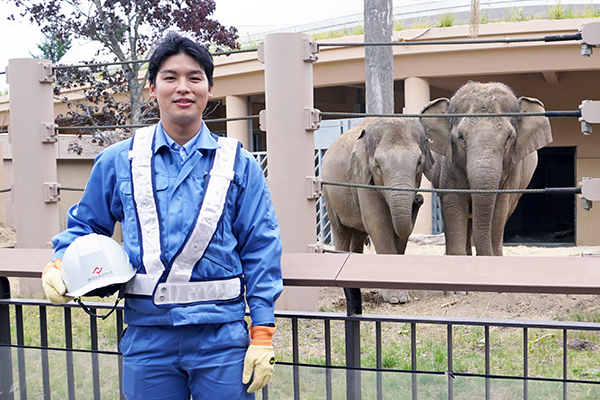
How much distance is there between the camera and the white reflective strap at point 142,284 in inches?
88.7

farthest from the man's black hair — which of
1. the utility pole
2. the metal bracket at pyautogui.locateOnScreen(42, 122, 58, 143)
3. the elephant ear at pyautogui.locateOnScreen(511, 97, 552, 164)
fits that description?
the utility pole

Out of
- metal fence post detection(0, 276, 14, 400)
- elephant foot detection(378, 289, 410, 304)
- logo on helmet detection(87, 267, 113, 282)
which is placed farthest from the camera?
elephant foot detection(378, 289, 410, 304)

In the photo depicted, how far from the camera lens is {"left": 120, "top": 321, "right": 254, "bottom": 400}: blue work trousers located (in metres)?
2.24

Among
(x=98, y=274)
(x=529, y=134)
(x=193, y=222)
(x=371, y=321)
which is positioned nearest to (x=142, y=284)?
(x=98, y=274)

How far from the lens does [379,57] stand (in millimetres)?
10406

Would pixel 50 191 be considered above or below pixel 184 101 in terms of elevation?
below

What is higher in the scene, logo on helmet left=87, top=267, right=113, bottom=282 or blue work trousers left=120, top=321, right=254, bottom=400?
logo on helmet left=87, top=267, right=113, bottom=282

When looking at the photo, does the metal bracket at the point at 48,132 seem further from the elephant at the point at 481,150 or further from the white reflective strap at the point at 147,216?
the white reflective strap at the point at 147,216

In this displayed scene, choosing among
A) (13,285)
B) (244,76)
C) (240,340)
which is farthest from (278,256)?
(244,76)

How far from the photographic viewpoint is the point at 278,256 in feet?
7.72

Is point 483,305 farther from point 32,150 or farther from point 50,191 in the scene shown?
point 32,150

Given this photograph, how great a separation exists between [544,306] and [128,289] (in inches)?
175

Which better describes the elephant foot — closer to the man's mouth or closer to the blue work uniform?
the blue work uniform

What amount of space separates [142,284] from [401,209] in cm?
471
